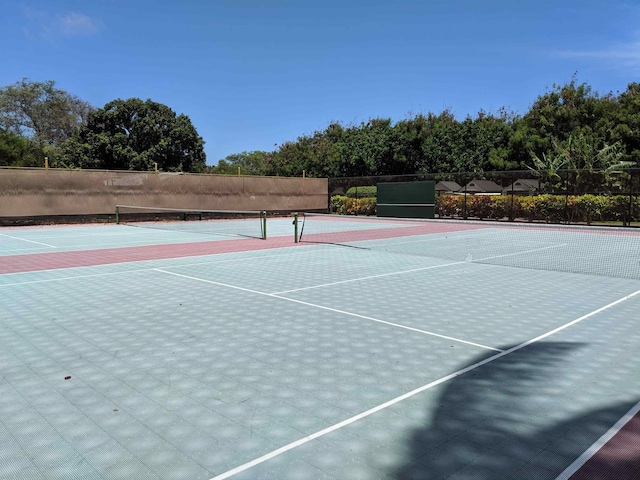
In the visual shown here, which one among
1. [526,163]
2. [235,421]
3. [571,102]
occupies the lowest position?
[235,421]

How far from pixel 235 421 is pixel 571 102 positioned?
44.6 m

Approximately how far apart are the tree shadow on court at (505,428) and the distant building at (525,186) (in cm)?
2245

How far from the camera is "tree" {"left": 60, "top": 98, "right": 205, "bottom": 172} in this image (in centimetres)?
4294

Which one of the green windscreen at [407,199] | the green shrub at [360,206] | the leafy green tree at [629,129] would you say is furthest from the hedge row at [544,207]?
the leafy green tree at [629,129]

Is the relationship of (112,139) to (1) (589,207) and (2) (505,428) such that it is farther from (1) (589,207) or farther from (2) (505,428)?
(2) (505,428)

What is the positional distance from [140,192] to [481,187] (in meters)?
18.0

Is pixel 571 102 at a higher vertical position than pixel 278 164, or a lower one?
higher

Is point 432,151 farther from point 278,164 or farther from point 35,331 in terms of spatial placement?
point 35,331

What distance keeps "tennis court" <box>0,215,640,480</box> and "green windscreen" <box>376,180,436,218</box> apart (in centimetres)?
1796

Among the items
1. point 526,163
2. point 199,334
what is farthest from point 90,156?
point 199,334

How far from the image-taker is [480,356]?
476 centimetres

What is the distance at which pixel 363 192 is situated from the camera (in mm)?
31875

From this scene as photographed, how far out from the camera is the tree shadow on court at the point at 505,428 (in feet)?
9.31

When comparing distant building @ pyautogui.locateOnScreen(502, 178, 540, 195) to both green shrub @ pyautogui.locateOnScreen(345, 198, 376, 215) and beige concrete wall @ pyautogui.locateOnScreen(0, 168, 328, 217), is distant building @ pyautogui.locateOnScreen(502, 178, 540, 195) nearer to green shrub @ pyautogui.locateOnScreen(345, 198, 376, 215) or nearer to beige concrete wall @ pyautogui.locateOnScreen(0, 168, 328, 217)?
green shrub @ pyautogui.locateOnScreen(345, 198, 376, 215)
